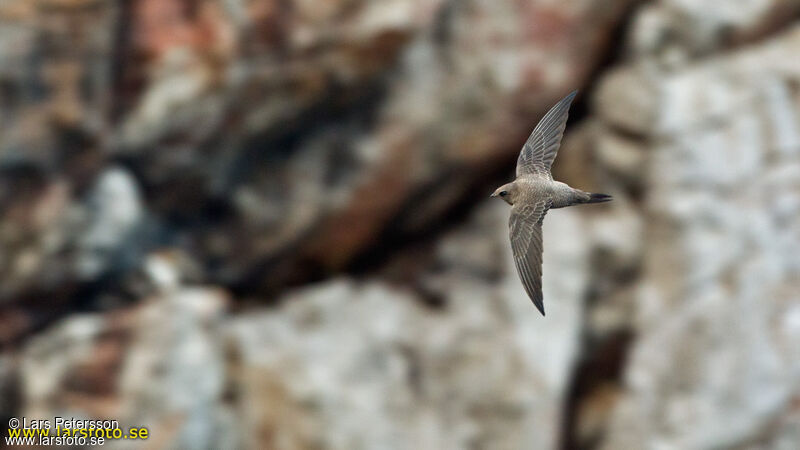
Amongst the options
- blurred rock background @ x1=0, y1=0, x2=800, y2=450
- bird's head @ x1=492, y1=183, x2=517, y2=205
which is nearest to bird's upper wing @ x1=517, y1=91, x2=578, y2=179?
bird's head @ x1=492, y1=183, x2=517, y2=205

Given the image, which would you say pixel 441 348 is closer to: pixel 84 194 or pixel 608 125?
pixel 608 125

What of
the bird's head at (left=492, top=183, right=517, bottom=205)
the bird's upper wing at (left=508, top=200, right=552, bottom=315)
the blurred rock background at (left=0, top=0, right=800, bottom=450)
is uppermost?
the blurred rock background at (left=0, top=0, right=800, bottom=450)

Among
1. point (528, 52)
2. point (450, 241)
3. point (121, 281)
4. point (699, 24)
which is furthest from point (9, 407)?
point (699, 24)

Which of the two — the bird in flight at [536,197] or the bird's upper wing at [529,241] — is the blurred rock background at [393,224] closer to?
the bird in flight at [536,197]

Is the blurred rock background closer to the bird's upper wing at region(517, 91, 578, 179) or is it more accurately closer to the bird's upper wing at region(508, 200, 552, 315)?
the bird's upper wing at region(517, 91, 578, 179)

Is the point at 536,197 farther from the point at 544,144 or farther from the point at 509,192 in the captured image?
the point at 544,144

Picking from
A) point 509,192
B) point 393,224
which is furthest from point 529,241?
point 393,224

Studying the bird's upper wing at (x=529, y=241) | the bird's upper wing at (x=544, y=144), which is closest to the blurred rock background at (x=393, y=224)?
the bird's upper wing at (x=544, y=144)
